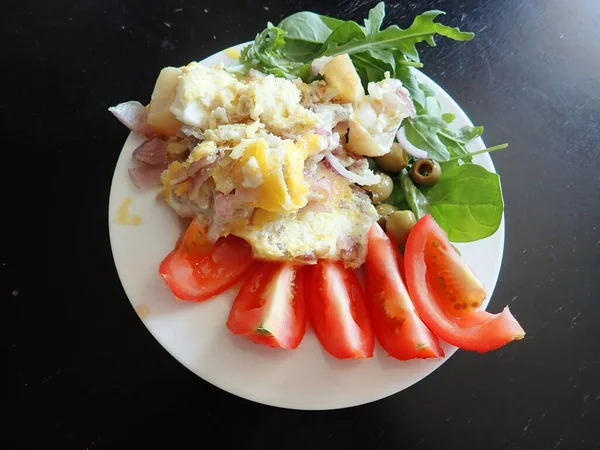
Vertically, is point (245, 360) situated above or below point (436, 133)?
below

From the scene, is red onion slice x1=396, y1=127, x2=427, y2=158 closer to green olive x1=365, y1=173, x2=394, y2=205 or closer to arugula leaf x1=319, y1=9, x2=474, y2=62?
green olive x1=365, y1=173, x2=394, y2=205

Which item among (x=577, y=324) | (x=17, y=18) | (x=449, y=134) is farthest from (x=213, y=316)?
(x=17, y=18)

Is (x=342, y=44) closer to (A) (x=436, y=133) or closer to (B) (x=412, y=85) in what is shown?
(B) (x=412, y=85)

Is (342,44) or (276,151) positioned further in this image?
(342,44)

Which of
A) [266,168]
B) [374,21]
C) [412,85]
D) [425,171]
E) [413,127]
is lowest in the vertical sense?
[425,171]

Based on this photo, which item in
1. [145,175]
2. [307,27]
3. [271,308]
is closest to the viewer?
[271,308]

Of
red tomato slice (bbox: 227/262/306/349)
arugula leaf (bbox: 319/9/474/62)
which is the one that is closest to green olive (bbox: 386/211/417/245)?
red tomato slice (bbox: 227/262/306/349)

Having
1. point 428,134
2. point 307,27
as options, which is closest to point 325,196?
point 428,134

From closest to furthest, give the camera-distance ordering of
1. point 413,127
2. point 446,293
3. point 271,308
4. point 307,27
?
1. point 271,308
2. point 446,293
3. point 413,127
4. point 307,27

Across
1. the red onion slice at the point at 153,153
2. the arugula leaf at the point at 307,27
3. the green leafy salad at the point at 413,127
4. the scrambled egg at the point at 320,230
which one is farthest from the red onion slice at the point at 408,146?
the red onion slice at the point at 153,153

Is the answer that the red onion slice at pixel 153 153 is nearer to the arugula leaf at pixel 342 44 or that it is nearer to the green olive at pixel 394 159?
the arugula leaf at pixel 342 44
